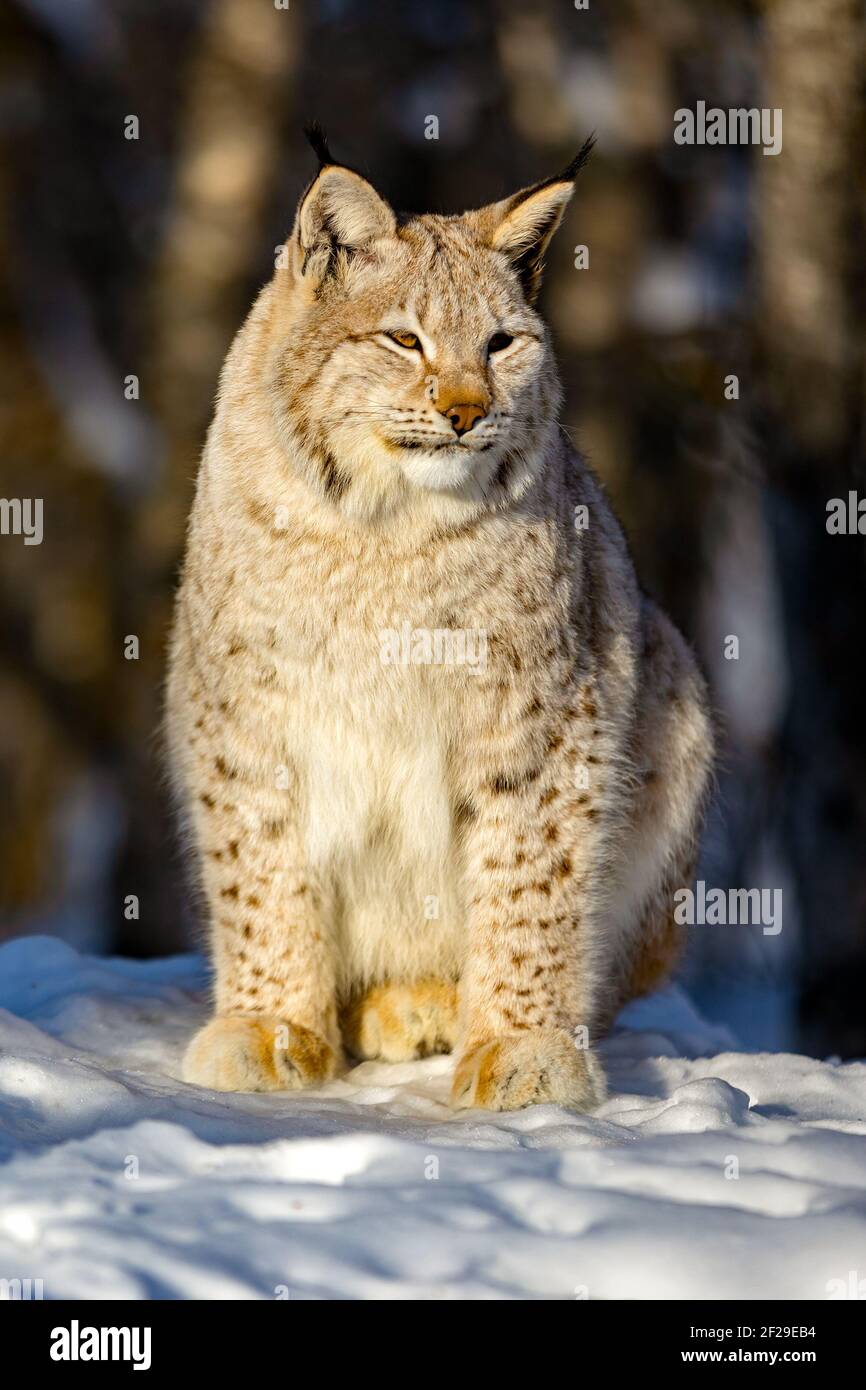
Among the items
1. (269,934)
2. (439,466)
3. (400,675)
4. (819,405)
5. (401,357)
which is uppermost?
(819,405)

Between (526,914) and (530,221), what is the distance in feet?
5.37

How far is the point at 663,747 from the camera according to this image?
4.79 m

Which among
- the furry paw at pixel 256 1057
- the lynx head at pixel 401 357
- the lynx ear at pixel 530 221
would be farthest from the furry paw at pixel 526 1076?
the lynx ear at pixel 530 221

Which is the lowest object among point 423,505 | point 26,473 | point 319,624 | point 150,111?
point 319,624

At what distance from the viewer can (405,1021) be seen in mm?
4312

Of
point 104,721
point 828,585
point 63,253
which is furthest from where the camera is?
point 63,253

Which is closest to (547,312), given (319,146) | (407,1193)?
(319,146)

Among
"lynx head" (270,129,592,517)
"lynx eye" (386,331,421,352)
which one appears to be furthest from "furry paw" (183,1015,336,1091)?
"lynx eye" (386,331,421,352)

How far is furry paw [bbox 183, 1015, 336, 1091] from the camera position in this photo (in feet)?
12.6

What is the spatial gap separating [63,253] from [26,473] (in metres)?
1.46

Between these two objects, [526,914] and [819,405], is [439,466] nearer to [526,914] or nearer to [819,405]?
[526,914]

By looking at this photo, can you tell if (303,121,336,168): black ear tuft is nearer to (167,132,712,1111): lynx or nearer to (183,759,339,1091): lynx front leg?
(167,132,712,1111): lynx

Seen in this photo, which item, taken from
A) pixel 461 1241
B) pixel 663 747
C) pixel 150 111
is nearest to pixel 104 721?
pixel 150 111

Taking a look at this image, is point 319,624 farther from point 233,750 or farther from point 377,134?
point 377,134
